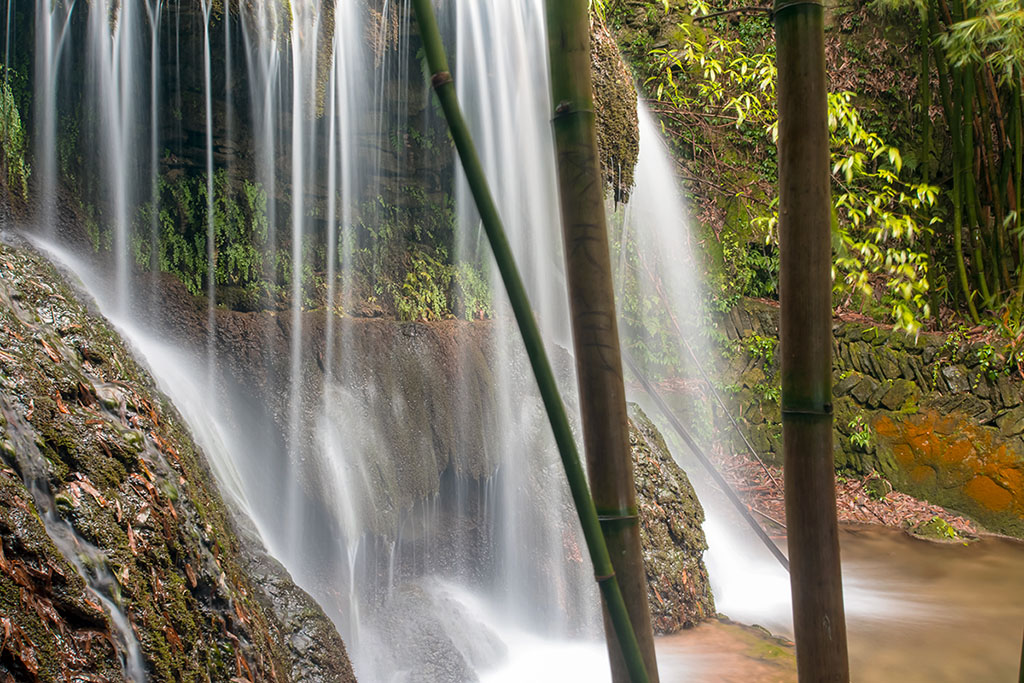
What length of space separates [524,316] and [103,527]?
1.45 metres

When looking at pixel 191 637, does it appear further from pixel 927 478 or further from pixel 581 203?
pixel 927 478

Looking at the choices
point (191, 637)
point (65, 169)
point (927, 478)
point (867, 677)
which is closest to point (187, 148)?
point (65, 169)

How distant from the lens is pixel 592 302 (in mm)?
820

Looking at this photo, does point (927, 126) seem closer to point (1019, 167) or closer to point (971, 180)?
point (971, 180)

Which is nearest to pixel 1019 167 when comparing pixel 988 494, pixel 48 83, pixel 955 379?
pixel 955 379

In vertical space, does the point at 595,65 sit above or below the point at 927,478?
above

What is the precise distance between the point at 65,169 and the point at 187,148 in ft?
1.97

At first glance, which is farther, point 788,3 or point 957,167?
point 957,167

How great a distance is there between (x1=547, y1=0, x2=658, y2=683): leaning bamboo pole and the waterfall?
8.89 ft

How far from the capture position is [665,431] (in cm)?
718

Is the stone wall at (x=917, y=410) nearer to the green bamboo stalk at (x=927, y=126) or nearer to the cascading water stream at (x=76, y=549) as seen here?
the green bamboo stalk at (x=927, y=126)

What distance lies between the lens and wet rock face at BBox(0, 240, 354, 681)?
147 cm

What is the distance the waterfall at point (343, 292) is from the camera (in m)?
3.93

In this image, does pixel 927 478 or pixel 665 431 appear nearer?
Result: pixel 665 431
